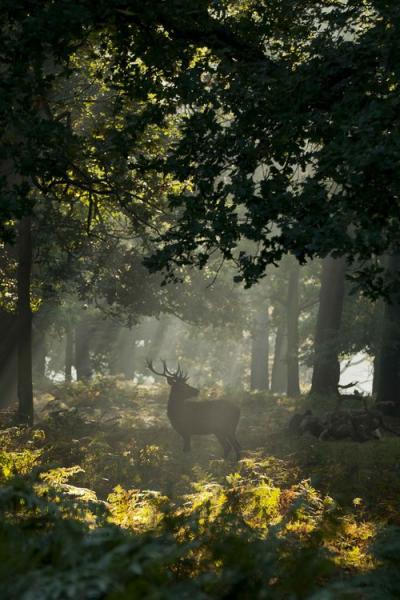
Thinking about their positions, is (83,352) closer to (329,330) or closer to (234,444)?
(329,330)

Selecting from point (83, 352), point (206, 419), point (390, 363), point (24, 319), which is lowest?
point (206, 419)

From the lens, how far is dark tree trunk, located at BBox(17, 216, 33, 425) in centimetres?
1570

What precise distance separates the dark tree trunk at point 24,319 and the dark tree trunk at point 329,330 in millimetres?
11088

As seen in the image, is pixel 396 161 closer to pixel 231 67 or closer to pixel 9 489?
pixel 231 67

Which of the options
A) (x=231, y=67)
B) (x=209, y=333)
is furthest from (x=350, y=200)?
(x=209, y=333)

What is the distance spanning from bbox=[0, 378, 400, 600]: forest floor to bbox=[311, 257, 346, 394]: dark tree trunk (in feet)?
25.3

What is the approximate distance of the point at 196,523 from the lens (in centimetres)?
608

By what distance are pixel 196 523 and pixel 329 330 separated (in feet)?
61.2

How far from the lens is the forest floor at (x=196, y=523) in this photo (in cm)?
393

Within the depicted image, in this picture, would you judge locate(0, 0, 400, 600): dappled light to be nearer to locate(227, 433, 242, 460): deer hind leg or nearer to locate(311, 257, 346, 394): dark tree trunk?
locate(227, 433, 242, 460): deer hind leg

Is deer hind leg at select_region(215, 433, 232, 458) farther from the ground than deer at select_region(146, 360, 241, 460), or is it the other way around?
deer at select_region(146, 360, 241, 460)

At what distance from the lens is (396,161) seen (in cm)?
650

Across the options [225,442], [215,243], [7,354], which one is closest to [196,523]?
[215,243]

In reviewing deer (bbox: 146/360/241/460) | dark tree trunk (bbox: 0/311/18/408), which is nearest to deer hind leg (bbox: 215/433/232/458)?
deer (bbox: 146/360/241/460)
